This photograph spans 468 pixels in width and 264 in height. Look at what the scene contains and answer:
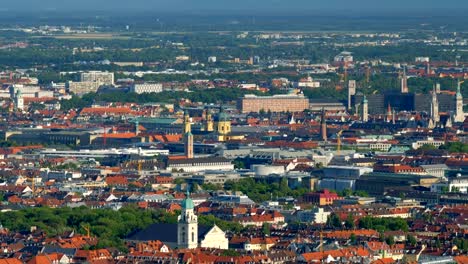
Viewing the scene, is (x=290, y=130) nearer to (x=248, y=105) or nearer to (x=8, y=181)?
(x=248, y=105)

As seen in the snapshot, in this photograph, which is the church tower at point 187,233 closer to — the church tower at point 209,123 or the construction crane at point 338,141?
the construction crane at point 338,141

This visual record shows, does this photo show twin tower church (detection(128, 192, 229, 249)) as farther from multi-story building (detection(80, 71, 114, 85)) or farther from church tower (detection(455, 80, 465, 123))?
multi-story building (detection(80, 71, 114, 85))

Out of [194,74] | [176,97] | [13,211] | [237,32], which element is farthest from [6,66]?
[13,211]

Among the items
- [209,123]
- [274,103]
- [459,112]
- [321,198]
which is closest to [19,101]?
[274,103]

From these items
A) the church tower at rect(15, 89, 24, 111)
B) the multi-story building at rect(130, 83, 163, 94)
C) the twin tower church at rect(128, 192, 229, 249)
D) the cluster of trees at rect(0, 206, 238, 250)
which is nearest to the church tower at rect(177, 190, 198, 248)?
the twin tower church at rect(128, 192, 229, 249)

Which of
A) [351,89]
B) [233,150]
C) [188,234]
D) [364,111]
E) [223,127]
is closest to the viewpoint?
[188,234]

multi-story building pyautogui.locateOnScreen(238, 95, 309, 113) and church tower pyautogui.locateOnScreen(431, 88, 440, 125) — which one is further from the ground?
church tower pyautogui.locateOnScreen(431, 88, 440, 125)

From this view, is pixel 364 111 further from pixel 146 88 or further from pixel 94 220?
pixel 94 220
